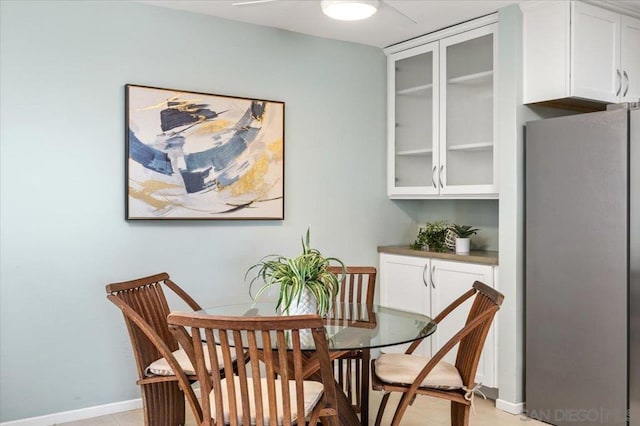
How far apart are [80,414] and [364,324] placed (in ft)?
6.09

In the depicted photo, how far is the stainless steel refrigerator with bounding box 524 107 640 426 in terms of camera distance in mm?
3055

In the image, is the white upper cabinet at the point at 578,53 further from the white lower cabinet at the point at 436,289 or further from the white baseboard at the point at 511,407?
the white baseboard at the point at 511,407

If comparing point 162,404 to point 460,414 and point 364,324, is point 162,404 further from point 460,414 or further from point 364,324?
point 460,414

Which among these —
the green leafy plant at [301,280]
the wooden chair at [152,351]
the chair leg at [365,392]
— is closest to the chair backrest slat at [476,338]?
the chair leg at [365,392]

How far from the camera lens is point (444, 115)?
4.20m

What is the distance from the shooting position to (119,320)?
11.8 feet

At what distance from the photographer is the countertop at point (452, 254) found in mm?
3815

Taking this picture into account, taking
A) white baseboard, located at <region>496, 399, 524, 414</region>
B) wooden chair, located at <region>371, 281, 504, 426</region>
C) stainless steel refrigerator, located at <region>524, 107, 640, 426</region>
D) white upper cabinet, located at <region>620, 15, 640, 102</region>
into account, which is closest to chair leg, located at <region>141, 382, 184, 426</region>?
wooden chair, located at <region>371, 281, 504, 426</region>

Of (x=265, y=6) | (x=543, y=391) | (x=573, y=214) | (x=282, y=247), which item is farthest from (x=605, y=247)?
(x=265, y=6)

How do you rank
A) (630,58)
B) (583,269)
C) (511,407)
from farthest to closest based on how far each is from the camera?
(630,58)
(511,407)
(583,269)

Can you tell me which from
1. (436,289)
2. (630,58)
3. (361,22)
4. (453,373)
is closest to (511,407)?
(436,289)

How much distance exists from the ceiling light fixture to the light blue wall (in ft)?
4.59

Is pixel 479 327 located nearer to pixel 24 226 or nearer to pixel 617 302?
pixel 617 302

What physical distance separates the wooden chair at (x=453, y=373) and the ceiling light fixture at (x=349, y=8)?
52.8 inches
